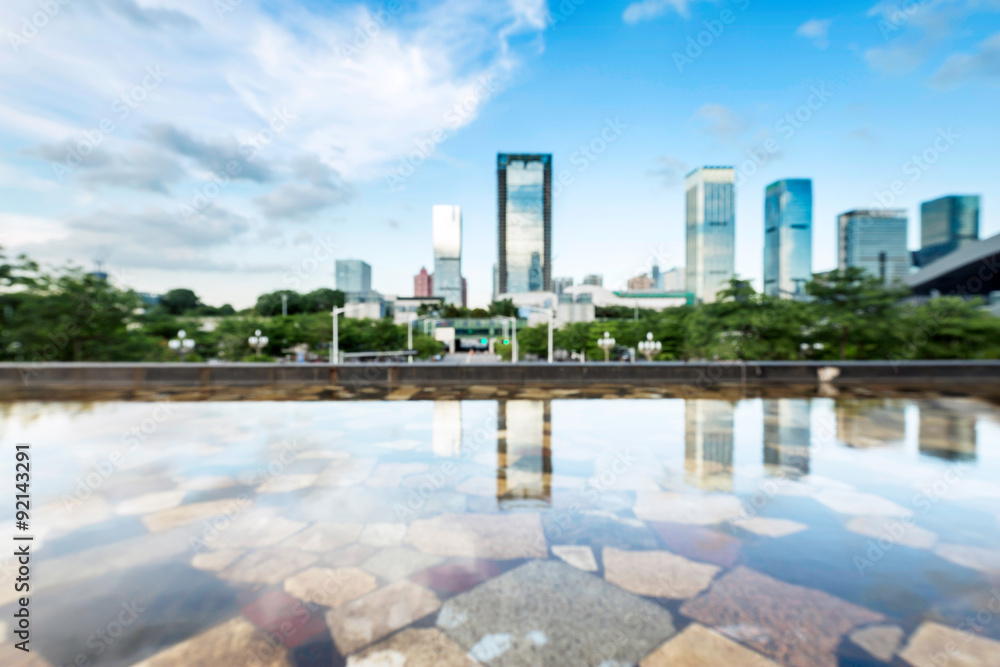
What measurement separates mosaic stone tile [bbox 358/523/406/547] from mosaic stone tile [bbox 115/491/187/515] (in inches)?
74.2

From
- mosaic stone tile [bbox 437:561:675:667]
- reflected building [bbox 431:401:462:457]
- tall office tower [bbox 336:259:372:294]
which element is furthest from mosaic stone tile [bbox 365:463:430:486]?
tall office tower [bbox 336:259:372:294]

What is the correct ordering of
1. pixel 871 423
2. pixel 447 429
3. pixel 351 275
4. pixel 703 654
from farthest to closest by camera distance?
1. pixel 351 275
2. pixel 871 423
3. pixel 447 429
4. pixel 703 654

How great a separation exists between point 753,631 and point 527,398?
717cm

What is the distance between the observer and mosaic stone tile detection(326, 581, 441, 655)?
226cm

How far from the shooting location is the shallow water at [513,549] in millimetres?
2240

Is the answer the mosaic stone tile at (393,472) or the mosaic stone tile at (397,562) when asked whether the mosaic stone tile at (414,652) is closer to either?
the mosaic stone tile at (397,562)

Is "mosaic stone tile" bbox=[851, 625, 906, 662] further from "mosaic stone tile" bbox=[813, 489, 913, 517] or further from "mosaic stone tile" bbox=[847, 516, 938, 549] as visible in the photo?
"mosaic stone tile" bbox=[813, 489, 913, 517]

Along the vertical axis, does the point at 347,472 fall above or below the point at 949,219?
below

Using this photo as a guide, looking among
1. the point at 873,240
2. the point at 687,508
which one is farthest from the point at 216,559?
the point at 873,240

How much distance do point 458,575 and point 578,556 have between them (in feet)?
2.70

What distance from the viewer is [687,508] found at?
150 inches

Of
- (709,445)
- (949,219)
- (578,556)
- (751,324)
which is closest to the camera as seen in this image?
(578,556)

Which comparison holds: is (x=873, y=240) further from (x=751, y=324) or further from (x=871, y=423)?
(x=871, y=423)

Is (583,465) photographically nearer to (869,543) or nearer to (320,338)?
(869,543)
